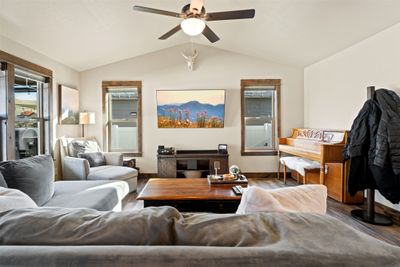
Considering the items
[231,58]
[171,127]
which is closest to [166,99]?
[171,127]

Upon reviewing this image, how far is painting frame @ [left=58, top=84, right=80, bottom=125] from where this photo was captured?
4.52m

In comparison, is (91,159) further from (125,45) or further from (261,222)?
(261,222)

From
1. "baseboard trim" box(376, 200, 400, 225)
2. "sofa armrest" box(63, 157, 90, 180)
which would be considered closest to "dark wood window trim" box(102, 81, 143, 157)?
"sofa armrest" box(63, 157, 90, 180)

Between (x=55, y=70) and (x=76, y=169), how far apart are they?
195 cm

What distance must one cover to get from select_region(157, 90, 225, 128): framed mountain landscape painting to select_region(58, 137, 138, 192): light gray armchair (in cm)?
141

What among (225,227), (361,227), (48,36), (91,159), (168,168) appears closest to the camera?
(225,227)

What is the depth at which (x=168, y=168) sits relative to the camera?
5.02 metres

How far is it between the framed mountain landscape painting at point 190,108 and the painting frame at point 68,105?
1.72m

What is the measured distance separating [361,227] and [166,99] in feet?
13.4

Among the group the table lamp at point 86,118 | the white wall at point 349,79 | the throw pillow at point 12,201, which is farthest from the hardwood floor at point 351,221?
the throw pillow at point 12,201

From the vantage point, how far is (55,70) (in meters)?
4.43

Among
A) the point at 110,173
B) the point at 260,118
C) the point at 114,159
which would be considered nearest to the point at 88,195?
the point at 110,173

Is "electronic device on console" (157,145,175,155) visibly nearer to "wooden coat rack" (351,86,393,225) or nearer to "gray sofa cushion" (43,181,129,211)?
"gray sofa cushion" (43,181,129,211)

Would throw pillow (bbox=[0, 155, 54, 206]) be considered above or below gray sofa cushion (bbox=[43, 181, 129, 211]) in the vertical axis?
above
